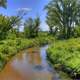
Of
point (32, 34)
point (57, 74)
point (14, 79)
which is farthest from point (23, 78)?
point (32, 34)

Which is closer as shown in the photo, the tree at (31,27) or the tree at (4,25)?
the tree at (4,25)

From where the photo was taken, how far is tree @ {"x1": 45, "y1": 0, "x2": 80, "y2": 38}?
50.2 m

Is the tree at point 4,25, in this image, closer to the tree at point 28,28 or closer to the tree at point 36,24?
the tree at point 28,28

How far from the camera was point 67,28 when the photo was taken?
50.8 m

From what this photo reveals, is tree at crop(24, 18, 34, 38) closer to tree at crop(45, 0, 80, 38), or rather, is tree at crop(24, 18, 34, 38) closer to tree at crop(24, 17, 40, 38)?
tree at crop(24, 17, 40, 38)

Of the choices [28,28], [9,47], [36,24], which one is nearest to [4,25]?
[28,28]

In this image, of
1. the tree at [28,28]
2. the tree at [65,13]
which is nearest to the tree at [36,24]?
the tree at [28,28]

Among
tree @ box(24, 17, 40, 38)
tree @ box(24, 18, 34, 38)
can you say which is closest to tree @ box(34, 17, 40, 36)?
tree @ box(24, 17, 40, 38)

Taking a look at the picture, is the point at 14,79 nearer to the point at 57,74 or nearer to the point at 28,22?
the point at 57,74

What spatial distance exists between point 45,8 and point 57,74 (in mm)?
38438

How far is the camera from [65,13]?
50188mm

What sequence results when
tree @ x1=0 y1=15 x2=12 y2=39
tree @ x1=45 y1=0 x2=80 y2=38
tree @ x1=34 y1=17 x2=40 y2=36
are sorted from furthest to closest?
tree @ x1=34 y1=17 x2=40 y2=36
tree @ x1=45 y1=0 x2=80 y2=38
tree @ x1=0 y1=15 x2=12 y2=39

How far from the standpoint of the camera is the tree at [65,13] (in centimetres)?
5025

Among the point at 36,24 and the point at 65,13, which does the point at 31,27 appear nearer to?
the point at 36,24
